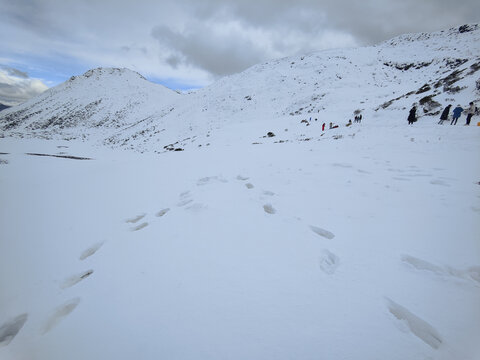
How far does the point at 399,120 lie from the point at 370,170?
12284 mm

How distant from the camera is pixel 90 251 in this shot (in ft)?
10.4

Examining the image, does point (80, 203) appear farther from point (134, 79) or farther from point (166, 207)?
point (134, 79)

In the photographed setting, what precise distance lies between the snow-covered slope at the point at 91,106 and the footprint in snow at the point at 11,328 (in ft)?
165

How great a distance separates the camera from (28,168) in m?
10.0

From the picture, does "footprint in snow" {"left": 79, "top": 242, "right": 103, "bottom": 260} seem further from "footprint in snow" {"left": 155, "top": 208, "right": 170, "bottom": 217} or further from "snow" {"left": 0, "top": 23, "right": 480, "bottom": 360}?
"footprint in snow" {"left": 155, "top": 208, "right": 170, "bottom": 217}

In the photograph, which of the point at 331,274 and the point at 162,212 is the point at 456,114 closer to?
the point at 331,274

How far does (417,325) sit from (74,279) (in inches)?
151

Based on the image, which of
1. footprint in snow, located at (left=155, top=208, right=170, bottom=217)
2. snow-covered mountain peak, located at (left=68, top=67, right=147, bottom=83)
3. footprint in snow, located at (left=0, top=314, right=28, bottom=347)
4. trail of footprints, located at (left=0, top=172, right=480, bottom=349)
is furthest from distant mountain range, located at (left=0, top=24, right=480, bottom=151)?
snow-covered mountain peak, located at (left=68, top=67, right=147, bottom=83)

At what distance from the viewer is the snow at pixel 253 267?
5.41ft

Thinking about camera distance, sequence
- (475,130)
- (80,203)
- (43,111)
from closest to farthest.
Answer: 1. (80,203)
2. (475,130)
3. (43,111)

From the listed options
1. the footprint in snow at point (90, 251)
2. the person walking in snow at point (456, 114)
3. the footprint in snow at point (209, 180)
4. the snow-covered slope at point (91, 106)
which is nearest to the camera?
the footprint in snow at point (90, 251)

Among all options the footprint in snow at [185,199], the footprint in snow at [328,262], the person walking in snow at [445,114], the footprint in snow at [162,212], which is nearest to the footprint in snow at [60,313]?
the footprint in snow at [162,212]

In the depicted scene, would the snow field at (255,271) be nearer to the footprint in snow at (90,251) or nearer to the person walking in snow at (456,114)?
the footprint in snow at (90,251)

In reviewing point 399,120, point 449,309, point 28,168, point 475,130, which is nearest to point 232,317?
point 449,309
